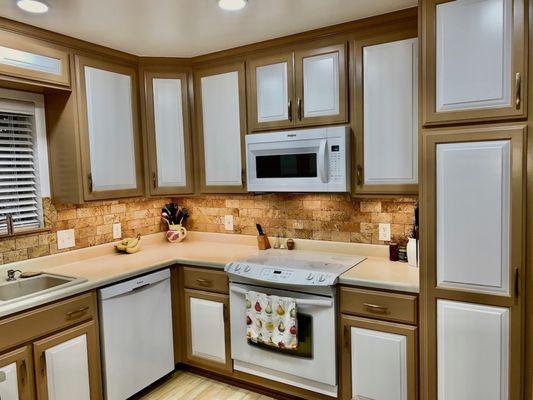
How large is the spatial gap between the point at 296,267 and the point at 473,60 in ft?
4.72

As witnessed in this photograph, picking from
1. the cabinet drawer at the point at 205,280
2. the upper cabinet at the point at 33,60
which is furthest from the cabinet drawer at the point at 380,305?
the upper cabinet at the point at 33,60

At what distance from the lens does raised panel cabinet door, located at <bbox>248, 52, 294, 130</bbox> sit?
2691 millimetres

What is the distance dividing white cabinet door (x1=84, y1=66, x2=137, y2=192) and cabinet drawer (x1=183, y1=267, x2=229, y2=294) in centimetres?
79

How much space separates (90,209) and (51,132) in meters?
0.62

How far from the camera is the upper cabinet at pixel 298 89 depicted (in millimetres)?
2520

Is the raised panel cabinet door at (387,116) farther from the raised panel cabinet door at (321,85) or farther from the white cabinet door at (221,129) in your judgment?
the white cabinet door at (221,129)

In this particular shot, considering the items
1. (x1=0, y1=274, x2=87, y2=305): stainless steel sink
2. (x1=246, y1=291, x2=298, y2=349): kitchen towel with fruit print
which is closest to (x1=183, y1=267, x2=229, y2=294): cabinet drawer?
(x1=246, y1=291, x2=298, y2=349): kitchen towel with fruit print

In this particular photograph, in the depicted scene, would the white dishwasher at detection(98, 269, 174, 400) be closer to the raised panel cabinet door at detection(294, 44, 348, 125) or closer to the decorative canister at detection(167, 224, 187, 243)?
the decorative canister at detection(167, 224, 187, 243)

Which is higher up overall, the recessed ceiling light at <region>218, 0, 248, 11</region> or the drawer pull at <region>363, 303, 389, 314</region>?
the recessed ceiling light at <region>218, 0, 248, 11</region>

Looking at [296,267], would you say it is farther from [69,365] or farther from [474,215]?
[69,365]

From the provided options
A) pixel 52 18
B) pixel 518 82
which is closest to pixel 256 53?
pixel 52 18

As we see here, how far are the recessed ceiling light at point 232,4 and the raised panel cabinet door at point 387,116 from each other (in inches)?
29.7

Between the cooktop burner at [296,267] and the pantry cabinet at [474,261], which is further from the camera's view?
the cooktop burner at [296,267]

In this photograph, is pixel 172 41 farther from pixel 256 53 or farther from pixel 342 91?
pixel 342 91
